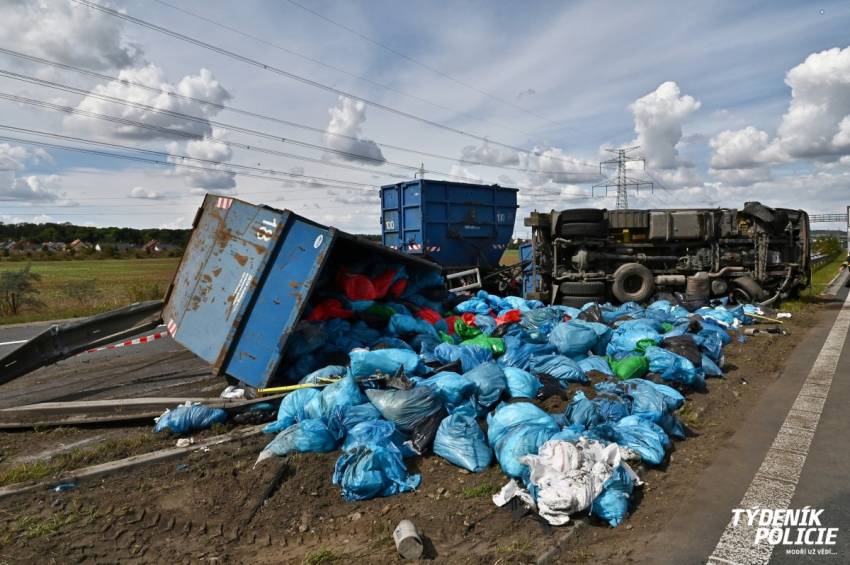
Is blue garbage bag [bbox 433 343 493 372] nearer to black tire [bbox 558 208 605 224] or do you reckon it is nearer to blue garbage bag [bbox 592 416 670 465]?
blue garbage bag [bbox 592 416 670 465]

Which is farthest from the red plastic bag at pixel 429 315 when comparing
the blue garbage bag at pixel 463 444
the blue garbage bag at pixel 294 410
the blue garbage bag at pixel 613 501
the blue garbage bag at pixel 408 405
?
the blue garbage bag at pixel 613 501

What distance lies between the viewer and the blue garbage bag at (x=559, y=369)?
Result: 4.96 metres

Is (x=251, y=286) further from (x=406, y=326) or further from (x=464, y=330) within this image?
(x=464, y=330)

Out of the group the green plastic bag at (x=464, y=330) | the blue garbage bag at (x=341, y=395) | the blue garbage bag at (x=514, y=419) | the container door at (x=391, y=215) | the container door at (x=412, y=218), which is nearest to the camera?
the blue garbage bag at (x=514, y=419)

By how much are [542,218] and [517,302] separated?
Result: 2.37 meters

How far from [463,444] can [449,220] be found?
8791mm

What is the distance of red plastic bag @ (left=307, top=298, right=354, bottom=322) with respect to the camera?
5184 millimetres

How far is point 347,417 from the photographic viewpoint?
371 cm

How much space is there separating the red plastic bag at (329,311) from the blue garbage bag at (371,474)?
2.10 meters

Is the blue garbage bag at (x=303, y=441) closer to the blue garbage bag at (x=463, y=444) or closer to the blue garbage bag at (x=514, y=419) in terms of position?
the blue garbage bag at (x=463, y=444)

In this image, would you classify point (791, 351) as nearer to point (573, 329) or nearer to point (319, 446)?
point (573, 329)

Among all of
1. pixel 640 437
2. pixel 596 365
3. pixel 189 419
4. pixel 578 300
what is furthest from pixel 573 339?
pixel 578 300

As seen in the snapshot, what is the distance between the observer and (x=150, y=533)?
273 cm

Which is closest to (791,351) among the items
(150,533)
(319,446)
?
(319,446)
